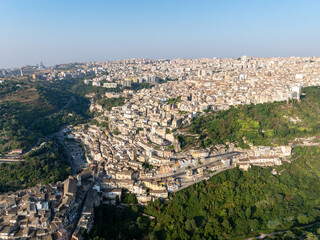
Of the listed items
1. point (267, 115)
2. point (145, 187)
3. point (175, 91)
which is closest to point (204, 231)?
point (145, 187)

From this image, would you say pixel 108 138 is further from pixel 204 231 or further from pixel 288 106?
pixel 288 106

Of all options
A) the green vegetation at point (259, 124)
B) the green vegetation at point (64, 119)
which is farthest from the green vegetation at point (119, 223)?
the green vegetation at point (64, 119)

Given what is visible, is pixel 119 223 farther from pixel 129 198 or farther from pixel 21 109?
pixel 21 109

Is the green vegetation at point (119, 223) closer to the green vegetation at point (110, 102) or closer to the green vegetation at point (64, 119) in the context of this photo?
the green vegetation at point (64, 119)

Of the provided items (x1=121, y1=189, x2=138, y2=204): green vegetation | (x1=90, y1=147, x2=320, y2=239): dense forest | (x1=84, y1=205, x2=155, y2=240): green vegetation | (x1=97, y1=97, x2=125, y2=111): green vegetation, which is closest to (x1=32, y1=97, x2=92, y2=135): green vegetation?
(x1=97, y1=97, x2=125, y2=111): green vegetation

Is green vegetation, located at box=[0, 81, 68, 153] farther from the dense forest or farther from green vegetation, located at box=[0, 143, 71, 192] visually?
the dense forest

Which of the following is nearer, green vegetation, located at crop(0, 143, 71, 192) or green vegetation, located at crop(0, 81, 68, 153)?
green vegetation, located at crop(0, 143, 71, 192)
